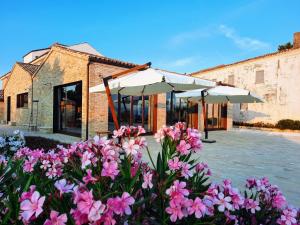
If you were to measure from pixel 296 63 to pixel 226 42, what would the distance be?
8.06 meters

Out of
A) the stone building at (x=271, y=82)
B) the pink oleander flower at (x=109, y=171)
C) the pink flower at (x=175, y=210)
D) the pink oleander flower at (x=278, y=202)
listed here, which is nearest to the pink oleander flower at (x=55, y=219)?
the pink oleander flower at (x=109, y=171)

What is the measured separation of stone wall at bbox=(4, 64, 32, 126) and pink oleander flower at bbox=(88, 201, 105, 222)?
17.8 metres

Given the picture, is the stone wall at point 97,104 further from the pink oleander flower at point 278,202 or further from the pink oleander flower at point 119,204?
the pink oleander flower at point 119,204

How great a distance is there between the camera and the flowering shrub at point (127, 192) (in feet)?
3.16

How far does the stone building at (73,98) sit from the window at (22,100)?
0.08 metres

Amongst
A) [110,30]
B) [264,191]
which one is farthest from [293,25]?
[264,191]

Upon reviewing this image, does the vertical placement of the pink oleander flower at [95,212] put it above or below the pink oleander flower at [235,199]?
above

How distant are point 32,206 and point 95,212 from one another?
0.29 m

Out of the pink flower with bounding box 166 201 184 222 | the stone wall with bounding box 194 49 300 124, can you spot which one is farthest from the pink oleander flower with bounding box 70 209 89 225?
the stone wall with bounding box 194 49 300 124

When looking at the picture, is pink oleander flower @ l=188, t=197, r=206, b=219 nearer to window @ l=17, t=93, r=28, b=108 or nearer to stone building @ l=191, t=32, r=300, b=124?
stone building @ l=191, t=32, r=300, b=124

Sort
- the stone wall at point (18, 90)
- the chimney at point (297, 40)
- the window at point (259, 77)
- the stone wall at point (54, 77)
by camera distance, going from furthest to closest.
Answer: the window at point (259, 77), the chimney at point (297, 40), the stone wall at point (18, 90), the stone wall at point (54, 77)

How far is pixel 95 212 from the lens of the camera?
877 mm

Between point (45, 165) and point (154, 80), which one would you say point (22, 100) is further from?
point (45, 165)

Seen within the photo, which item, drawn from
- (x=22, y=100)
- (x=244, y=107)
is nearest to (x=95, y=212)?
(x=22, y=100)
